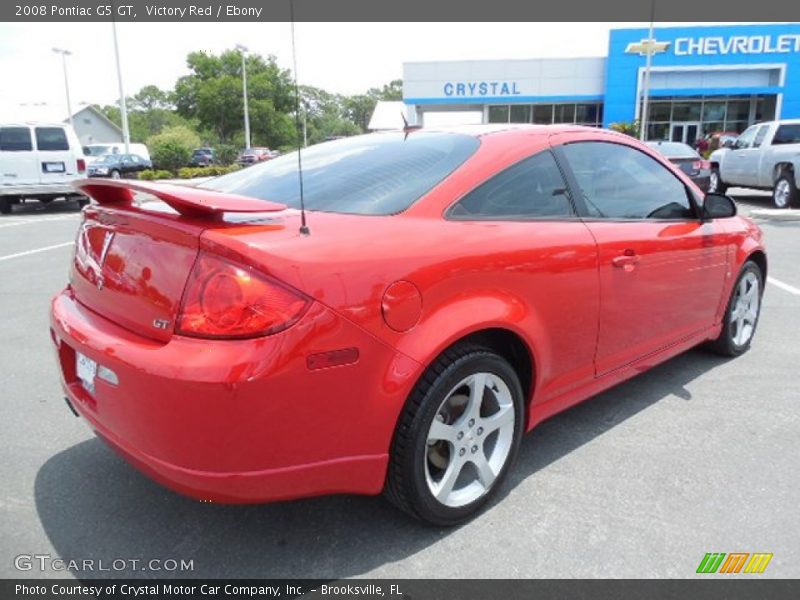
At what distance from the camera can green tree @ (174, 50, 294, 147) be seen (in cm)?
6003

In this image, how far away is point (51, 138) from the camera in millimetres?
14445

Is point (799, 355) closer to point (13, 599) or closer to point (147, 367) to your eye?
point (147, 367)

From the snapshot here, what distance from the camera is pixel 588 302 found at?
114 inches

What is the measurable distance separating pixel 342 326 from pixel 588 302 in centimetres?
135

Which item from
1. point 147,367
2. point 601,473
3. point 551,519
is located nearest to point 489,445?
point 551,519

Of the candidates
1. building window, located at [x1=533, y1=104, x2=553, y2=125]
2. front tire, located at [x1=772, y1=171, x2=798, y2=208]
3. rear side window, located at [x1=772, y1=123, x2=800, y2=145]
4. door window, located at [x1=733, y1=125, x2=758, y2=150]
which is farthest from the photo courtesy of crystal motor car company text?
building window, located at [x1=533, y1=104, x2=553, y2=125]

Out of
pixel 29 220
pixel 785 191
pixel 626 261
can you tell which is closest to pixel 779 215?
pixel 785 191

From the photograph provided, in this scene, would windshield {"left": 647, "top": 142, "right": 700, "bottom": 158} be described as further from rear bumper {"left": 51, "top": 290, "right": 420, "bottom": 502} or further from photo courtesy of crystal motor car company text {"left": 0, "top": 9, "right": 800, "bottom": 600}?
rear bumper {"left": 51, "top": 290, "right": 420, "bottom": 502}

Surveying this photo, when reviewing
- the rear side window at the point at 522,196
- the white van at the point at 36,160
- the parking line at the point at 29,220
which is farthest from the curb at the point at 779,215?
the white van at the point at 36,160

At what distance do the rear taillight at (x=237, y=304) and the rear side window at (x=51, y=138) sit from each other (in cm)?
1475

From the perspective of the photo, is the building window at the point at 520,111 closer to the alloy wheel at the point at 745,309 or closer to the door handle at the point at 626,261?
the alloy wheel at the point at 745,309

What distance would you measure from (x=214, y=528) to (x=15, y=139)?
14707 millimetres

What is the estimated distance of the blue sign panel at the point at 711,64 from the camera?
3409 centimetres

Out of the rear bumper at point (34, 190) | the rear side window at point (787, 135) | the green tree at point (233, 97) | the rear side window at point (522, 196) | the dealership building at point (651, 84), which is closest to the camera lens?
the rear side window at point (522, 196)
